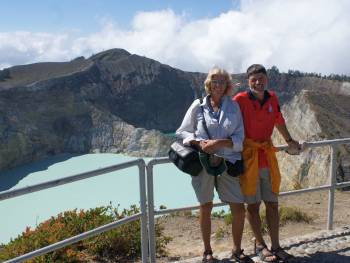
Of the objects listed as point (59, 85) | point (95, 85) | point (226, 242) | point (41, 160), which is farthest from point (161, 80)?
point (226, 242)

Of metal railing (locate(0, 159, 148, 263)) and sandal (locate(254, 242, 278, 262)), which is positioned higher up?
metal railing (locate(0, 159, 148, 263))

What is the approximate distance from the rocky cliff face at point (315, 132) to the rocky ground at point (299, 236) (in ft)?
12.4

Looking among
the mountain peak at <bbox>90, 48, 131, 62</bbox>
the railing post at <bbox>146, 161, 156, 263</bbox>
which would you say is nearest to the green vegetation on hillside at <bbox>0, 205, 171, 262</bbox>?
the railing post at <bbox>146, 161, 156, 263</bbox>

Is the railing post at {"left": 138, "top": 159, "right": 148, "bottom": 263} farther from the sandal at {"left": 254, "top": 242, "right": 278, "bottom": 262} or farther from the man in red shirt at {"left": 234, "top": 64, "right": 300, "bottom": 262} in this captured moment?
the sandal at {"left": 254, "top": 242, "right": 278, "bottom": 262}

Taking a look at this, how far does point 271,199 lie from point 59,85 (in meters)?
55.9

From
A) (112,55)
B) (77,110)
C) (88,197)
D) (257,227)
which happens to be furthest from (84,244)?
(112,55)

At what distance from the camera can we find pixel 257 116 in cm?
424

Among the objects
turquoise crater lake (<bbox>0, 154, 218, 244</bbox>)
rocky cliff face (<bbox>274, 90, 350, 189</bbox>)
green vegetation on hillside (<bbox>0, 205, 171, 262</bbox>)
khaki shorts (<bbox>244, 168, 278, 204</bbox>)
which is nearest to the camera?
khaki shorts (<bbox>244, 168, 278, 204</bbox>)

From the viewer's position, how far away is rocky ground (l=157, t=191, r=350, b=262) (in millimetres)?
4762

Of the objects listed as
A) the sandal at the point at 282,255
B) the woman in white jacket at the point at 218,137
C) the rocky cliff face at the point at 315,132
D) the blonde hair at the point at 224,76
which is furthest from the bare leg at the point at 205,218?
the rocky cliff face at the point at 315,132

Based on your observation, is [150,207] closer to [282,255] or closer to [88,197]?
[282,255]

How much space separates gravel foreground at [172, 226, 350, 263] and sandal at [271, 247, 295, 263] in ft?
0.21

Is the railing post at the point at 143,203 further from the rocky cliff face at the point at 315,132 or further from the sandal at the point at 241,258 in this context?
the rocky cliff face at the point at 315,132

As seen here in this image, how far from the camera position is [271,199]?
445 centimetres
